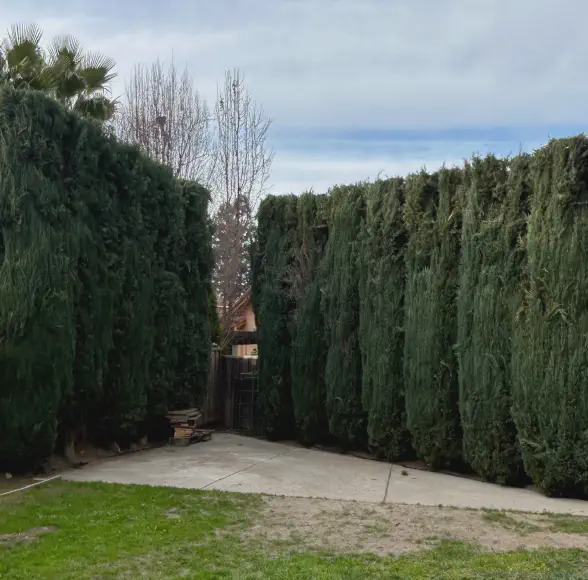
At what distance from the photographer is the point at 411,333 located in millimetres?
8594

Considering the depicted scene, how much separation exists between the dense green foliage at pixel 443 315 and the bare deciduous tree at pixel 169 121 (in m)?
8.10

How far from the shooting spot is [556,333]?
271 inches

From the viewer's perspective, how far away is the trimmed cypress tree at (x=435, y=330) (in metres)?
8.24

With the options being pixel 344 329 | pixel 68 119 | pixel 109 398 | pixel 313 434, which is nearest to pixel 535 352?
pixel 344 329

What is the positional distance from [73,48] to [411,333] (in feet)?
25.0

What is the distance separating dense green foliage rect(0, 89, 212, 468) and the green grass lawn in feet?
5.55

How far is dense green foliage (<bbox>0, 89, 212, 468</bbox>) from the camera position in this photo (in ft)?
23.4

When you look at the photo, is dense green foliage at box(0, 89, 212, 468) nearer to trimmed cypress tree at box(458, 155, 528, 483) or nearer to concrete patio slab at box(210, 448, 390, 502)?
concrete patio slab at box(210, 448, 390, 502)

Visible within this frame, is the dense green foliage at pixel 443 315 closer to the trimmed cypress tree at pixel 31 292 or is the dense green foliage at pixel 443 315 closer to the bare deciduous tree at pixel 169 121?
the trimmed cypress tree at pixel 31 292

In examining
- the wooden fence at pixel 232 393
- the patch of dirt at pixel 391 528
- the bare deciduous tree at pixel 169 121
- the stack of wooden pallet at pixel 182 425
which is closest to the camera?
the patch of dirt at pixel 391 528

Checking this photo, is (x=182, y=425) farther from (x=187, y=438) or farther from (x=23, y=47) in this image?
(x=23, y=47)

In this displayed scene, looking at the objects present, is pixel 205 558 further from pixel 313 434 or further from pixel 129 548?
pixel 313 434

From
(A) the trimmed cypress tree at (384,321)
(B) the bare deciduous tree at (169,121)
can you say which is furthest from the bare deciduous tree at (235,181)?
(A) the trimmed cypress tree at (384,321)

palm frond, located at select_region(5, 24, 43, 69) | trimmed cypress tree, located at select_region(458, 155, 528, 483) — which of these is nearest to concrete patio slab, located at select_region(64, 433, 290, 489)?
trimmed cypress tree, located at select_region(458, 155, 528, 483)
